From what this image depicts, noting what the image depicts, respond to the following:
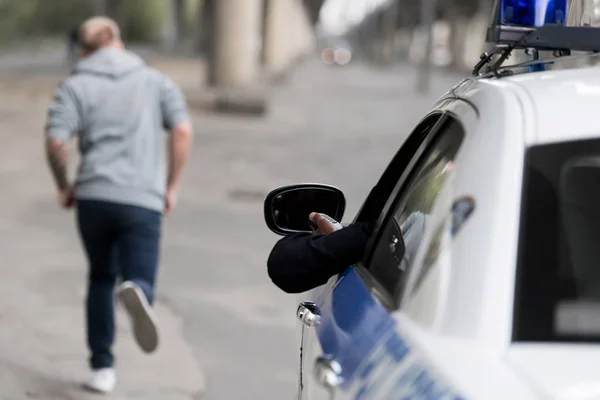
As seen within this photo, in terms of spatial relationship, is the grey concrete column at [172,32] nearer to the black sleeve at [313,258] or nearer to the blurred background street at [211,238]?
the blurred background street at [211,238]

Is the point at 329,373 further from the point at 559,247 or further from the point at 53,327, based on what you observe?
the point at 53,327

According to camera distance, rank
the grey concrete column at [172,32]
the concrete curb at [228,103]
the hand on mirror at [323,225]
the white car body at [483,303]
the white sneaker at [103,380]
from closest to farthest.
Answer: the white car body at [483,303]
the hand on mirror at [323,225]
the white sneaker at [103,380]
the concrete curb at [228,103]
the grey concrete column at [172,32]

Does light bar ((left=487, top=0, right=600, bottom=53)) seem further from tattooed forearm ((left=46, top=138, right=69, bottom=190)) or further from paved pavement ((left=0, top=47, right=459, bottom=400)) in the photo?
paved pavement ((left=0, top=47, right=459, bottom=400))

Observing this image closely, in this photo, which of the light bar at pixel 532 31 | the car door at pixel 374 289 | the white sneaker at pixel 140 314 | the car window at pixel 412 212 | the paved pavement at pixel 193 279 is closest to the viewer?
the car door at pixel 374 289

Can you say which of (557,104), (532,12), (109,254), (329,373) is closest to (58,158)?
(109,254)

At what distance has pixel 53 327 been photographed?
6.57m

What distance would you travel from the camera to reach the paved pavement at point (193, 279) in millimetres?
5746

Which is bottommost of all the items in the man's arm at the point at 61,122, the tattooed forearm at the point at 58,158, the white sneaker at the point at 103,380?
the white sneaker at the point at 103,380

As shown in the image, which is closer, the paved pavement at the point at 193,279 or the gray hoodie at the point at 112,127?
the gray hoodie at the point at 112,127

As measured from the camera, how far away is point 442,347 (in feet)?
6.13

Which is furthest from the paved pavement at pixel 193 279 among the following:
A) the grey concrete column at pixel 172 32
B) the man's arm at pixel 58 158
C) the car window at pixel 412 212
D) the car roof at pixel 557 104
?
the grey concrete column at pixel 172 32

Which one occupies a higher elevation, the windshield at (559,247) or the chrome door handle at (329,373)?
the windshield at (559,247)

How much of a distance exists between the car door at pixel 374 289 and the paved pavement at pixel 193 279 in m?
2.78

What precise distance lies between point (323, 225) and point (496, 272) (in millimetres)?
1211
